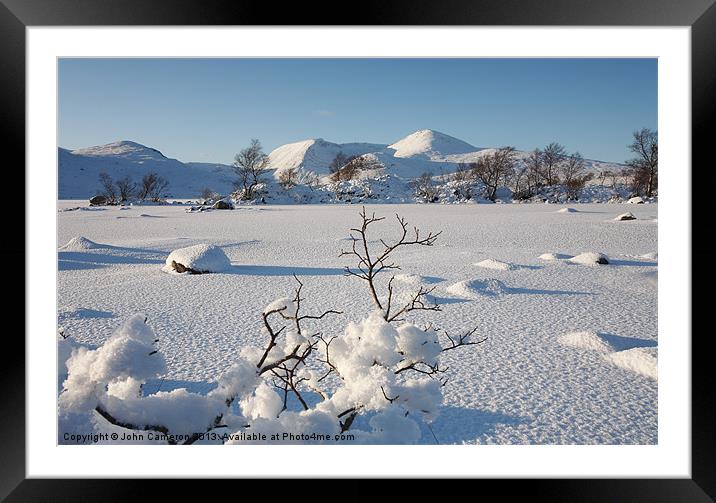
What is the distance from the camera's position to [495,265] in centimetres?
408

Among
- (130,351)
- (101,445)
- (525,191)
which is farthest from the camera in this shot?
(525,191)

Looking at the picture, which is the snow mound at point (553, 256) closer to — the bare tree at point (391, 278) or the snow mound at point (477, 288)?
the snow mound at point (477, 288)

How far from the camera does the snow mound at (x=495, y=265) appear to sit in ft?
13.2

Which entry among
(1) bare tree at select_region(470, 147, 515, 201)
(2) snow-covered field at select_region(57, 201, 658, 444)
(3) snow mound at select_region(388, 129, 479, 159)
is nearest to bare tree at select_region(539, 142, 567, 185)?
(1) bare tree at select_region(470, 147, 515, 201)

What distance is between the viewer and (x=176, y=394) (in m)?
1.00

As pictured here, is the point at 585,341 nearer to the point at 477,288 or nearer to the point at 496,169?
the point at 477,288

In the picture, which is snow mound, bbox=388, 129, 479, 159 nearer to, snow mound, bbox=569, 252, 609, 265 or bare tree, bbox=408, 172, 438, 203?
bare tree, bbox=408, 172, 438, 203

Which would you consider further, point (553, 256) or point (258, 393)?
point (553, 256)
